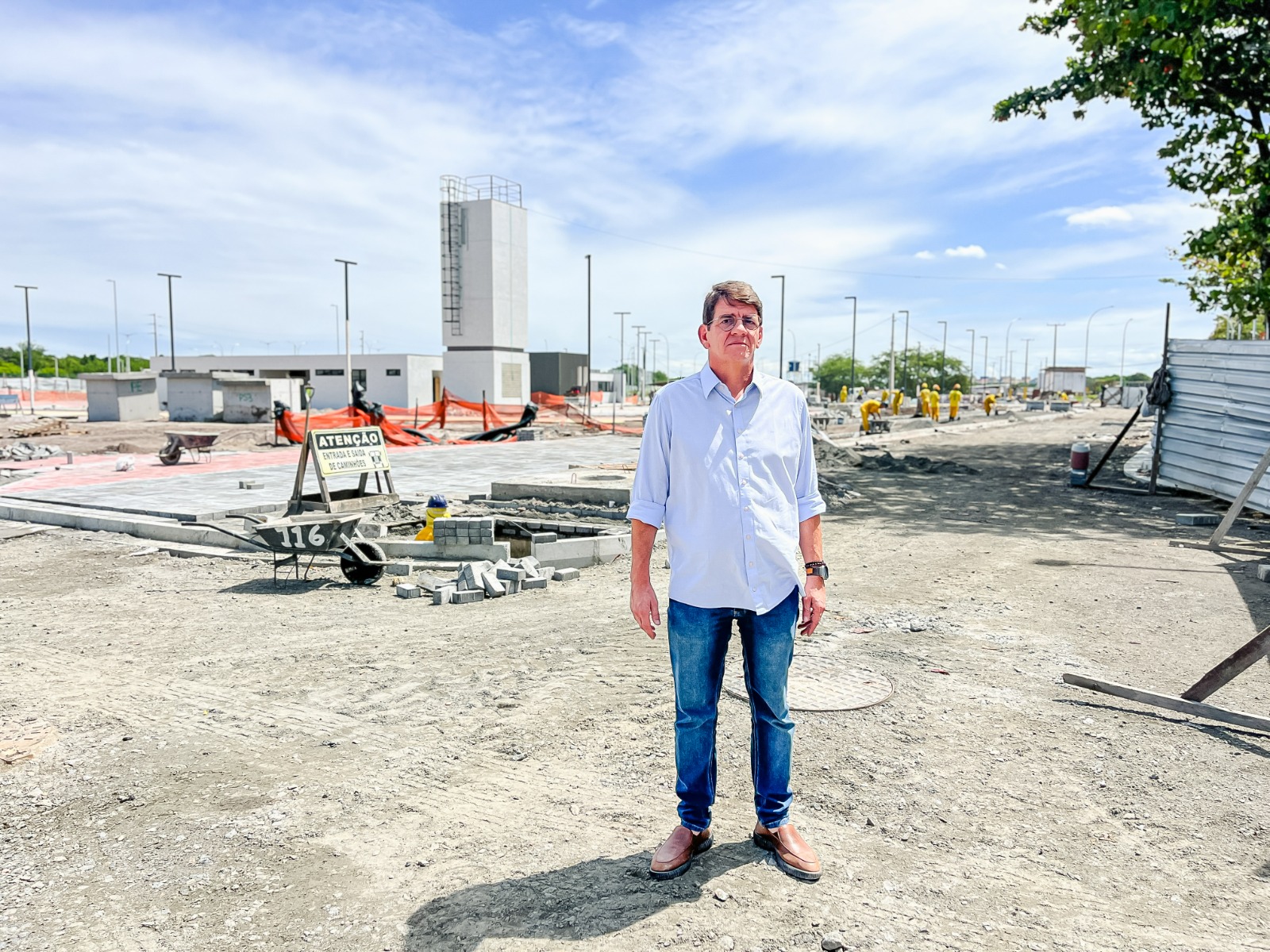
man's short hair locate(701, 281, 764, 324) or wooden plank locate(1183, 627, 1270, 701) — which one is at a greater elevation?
man's short hair locate(701, 281, 764, 324)

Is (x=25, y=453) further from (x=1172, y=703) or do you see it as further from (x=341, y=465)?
(x=1172, y=703)

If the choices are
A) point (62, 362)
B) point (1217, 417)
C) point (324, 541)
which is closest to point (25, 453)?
point (324, 541)

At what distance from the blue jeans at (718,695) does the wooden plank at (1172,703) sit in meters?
2.82

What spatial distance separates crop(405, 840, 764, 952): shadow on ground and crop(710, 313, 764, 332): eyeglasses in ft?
6.73

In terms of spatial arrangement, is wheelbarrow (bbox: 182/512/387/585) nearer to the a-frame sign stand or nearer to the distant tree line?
the a-frame sign stand

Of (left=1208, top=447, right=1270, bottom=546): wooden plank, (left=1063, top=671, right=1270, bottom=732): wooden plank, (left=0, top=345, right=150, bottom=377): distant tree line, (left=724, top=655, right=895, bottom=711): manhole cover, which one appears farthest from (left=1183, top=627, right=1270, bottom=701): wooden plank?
(left=0, top=345, right=150, bottom=377): distant tree line

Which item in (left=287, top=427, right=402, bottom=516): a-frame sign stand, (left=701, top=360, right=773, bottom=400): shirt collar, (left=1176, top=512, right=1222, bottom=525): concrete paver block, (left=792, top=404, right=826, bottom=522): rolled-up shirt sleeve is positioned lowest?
(left=1176, top=512, right=1222, bottom=525): concrete paver block

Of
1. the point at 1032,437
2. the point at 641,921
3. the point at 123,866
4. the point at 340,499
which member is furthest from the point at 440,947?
the point at 1032,437

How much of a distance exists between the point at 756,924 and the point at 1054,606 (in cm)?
556

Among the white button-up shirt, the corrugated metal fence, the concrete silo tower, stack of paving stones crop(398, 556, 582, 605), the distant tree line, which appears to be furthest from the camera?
the distant tree line

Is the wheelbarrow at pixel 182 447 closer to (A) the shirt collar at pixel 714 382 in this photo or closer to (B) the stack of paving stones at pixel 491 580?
(B) the stack of paving stones at pixel 491 580

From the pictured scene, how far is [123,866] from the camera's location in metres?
3.32

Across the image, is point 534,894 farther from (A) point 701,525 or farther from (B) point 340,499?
(B) point 340,499

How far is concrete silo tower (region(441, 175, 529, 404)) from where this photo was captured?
57562 mm
